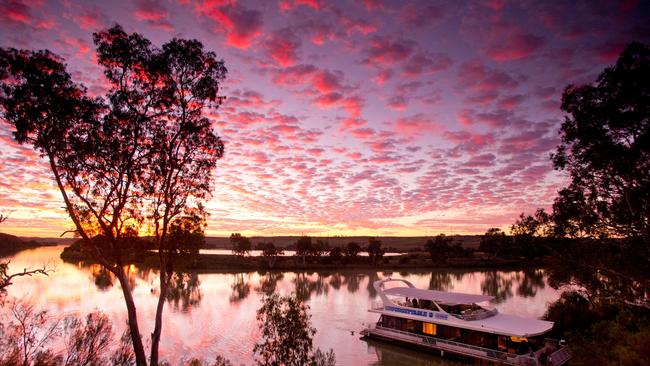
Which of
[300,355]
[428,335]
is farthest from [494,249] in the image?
→ [300,355]

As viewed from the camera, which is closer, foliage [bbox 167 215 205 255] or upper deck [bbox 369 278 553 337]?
foliage [bbox 167 215 205 255]

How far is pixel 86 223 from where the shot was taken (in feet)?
54.9

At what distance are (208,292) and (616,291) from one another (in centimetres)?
5391

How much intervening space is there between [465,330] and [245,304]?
31118 mm

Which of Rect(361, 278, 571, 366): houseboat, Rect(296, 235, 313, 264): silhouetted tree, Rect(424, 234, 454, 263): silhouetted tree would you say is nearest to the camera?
Rect(361, 278, 571, 366): houseboat

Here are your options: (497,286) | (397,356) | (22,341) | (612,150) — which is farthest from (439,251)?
(22,341)

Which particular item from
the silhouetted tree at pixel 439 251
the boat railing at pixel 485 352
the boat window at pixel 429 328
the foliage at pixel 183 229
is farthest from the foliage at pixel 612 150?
the silhouetted tree at pixel 439 251

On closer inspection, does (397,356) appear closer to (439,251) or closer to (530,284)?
(530,284)

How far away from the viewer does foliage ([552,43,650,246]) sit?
19109 mm

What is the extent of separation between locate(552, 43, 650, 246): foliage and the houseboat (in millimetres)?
→ 8288

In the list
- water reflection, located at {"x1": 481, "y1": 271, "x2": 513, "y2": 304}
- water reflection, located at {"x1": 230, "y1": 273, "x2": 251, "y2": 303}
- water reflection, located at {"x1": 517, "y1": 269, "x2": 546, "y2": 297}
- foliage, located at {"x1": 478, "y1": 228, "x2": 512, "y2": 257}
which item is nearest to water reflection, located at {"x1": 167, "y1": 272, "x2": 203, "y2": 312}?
water reflection, located at {"x1": 230, "y1": 273, "x2": 251, "y2": 303}

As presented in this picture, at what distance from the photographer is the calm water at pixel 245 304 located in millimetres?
32219

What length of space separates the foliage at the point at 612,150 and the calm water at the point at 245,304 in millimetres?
12731

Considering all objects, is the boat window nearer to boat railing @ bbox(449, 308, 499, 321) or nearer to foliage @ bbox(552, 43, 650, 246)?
boat railing @ bbox(449, 308, 499, 321)
